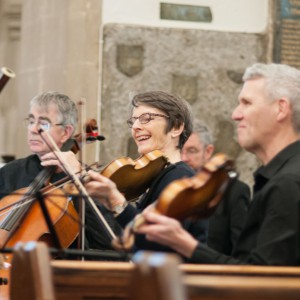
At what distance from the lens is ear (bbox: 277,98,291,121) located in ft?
11.2

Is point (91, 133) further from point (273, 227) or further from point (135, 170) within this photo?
point (273, 227)

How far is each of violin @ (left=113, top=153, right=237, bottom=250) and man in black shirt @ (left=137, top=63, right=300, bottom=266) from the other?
0.04m

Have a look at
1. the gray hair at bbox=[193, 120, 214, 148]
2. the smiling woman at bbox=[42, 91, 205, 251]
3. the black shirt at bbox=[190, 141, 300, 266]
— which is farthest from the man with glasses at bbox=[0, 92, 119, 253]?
the black shirt at bbox=[190, 141, 300, 266]

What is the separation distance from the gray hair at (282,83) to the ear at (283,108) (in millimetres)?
13

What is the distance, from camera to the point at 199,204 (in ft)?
10.2

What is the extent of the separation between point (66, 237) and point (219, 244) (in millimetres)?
1204

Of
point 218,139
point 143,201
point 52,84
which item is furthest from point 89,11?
point 143,201

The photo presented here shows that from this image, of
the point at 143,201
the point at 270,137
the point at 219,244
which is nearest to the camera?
the point at 270,137

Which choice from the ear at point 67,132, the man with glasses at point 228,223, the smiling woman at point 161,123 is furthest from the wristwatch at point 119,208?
the ear at point 67,132

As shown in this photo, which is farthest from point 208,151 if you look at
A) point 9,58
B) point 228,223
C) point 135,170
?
point 228,223

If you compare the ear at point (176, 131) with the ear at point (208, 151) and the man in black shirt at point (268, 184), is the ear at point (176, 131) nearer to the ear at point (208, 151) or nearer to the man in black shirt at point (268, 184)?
the man in black shirt at point (268, 184)

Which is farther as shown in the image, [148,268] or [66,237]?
[66,237]

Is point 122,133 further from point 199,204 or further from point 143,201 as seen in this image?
point 199,204

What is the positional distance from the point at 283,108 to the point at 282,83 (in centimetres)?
9
